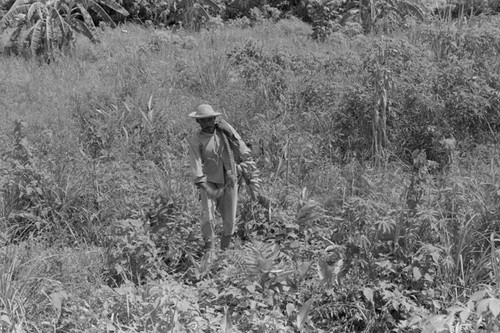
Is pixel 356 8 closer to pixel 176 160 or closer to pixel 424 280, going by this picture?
pixel 176 160

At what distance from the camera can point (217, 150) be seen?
19.5 ft

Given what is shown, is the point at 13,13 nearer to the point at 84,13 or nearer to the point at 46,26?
the point at 46,26

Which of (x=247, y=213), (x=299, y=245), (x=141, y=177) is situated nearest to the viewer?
(x=299, y=245)

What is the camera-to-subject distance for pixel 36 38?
12945 mm

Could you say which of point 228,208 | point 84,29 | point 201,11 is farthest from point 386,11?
point 228,208

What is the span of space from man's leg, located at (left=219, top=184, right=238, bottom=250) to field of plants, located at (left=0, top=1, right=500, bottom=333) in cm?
24

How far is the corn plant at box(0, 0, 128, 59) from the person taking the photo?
13055 mm

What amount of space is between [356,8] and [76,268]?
472 inches

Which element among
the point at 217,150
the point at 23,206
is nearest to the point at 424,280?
the point at 217,150

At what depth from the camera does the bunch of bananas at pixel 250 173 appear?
6.05m

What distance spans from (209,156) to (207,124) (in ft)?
1.07

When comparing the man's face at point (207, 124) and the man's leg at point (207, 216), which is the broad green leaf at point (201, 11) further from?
the man's leg at point (207, 216)

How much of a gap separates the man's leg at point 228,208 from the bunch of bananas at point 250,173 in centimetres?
15

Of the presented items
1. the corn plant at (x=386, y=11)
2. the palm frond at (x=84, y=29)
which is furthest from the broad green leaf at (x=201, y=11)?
the corn plant at (x=386, y=11)
